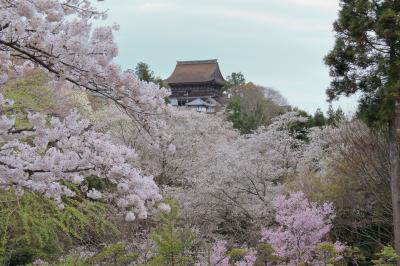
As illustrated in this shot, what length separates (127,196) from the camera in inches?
115

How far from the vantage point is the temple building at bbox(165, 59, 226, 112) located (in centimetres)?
3844

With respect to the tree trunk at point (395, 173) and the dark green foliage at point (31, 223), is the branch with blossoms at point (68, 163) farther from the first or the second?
the tree trunk at point (395, 173)

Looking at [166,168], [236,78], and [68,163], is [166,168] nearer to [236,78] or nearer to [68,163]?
[68,163]

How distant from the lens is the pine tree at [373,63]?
8.32 meters

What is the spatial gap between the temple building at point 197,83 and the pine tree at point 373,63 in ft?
90.7

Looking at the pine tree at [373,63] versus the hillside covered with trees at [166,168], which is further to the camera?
the pine tree at [373,63]

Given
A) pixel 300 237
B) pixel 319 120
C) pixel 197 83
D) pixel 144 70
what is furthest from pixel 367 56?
pixel 197 83

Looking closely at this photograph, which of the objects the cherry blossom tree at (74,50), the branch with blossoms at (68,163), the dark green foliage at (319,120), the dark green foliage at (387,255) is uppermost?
the cherry blossom tree at (74,50)

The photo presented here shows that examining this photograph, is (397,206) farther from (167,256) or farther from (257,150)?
(167,256)

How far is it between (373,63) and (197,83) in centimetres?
2992

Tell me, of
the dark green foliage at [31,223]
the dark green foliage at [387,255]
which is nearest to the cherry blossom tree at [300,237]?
the dark green foliage at [387,255]

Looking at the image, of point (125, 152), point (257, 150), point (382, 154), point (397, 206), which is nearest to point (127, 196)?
point (125, 152)

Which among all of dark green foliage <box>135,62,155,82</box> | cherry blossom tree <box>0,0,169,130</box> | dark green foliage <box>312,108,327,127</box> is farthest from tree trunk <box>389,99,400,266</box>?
dark green foliage <box>135,62,155,82</box>

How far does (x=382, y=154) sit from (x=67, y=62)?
7.30 meters
